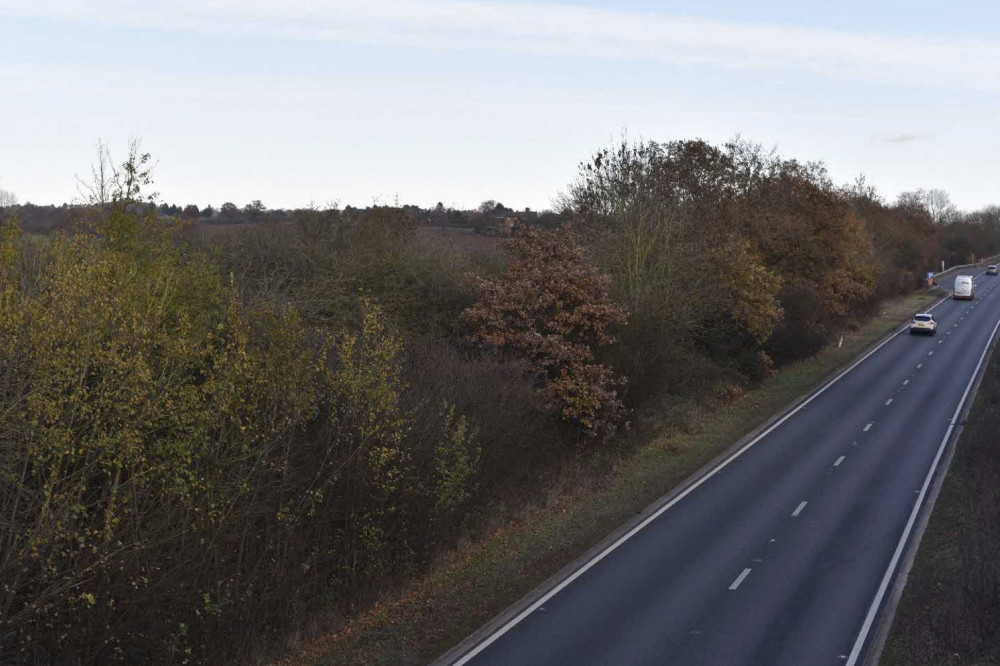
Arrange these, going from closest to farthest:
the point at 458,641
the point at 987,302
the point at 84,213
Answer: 1. the point at 458,641
2. the point at 84,213
3. the point at 987,302

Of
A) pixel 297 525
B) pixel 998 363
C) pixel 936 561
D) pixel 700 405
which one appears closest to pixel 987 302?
pixel 998 363

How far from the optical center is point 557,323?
26.8 meters

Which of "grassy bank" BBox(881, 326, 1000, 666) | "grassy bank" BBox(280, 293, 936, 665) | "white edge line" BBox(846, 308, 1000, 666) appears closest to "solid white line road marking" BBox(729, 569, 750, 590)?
"white edge line" BBox(846, 308, 1000, 666)

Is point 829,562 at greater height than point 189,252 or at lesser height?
lesser

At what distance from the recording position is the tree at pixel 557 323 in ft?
85.8

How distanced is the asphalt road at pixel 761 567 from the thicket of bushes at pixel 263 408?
3.43 m

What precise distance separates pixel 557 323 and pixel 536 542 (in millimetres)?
7982

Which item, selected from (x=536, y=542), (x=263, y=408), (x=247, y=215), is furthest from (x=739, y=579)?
(x=247, y=215)

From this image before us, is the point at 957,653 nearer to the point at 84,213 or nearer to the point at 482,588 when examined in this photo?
the point at 482,588

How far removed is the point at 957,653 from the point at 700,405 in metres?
22.3

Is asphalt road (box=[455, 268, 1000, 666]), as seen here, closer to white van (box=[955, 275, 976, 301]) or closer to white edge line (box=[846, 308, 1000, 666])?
white edge line (box=[846, 308, 1000, 666])

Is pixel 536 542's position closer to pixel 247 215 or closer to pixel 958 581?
pixel 958 581

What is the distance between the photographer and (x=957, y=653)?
14.4 metres

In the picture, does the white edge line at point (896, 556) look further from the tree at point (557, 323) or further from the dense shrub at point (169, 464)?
the dense shrub at point (169, 464)
